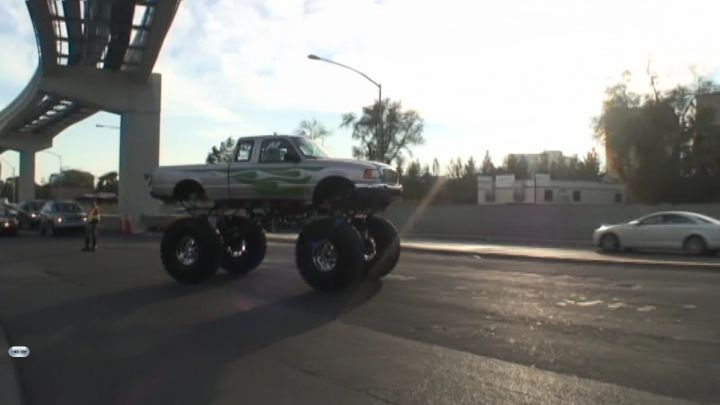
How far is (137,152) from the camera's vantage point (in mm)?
41469

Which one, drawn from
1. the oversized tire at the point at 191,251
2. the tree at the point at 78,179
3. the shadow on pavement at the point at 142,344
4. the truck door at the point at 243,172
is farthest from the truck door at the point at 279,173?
the tree at the point at 78,179

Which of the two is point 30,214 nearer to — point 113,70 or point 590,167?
point 113,70

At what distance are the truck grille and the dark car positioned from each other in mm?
30867

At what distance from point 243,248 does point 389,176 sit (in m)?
4.51

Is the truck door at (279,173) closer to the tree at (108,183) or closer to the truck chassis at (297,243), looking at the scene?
the truck chassis at (297,243)

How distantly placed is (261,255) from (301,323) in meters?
6.80

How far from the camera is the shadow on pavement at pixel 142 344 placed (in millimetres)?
6461

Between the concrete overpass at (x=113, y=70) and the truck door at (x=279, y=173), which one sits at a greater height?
the concrete overpass at (x=113, y=70)

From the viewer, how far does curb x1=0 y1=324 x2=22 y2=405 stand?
600cm

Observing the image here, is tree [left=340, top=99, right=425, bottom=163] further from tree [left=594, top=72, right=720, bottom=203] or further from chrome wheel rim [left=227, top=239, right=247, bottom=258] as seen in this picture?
chrome wheel rim [left=227, top=239, right=247, bottom=258]

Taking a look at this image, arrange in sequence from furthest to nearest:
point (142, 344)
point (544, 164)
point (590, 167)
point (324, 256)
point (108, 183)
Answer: point (108, 183) < point (544, 164) < point (590, 167) < point (324, 256) < point (142, 344)

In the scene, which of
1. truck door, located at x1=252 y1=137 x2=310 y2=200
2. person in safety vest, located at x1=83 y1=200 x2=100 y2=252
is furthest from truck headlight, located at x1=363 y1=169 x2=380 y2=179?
person in safety vest, located at x1=83 y1=200 x2=100 y2=252

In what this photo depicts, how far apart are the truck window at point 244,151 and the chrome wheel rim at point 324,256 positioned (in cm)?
256

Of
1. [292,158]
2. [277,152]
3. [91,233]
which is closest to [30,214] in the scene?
[91,233]
